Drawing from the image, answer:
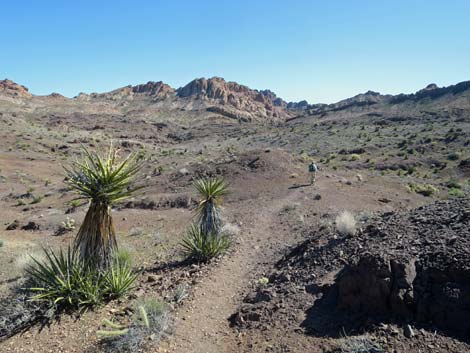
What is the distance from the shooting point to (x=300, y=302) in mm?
6473

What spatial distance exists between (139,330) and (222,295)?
234cm

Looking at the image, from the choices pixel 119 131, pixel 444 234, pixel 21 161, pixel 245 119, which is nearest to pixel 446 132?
pixel 444 234

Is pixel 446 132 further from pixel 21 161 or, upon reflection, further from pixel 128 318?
pixel 21 161

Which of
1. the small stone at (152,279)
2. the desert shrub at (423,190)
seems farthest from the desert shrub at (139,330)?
the desert shrub at (423,190)

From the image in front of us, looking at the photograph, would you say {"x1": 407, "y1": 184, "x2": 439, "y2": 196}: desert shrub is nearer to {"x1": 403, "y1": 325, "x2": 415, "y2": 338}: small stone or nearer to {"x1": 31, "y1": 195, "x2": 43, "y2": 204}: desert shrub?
{"x1": 403, "y1": 325, "x2": 415, "y2": 338}: small stone

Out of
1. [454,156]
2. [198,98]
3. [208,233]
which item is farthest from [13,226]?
[198,98]

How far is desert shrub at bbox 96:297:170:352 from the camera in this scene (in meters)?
5.50

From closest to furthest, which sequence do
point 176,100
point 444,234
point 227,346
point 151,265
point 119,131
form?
point 227,346, point 444,234, point 151,265, point 119,131, point 176,100

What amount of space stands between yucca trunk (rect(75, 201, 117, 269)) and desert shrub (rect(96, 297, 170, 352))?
1.37 m

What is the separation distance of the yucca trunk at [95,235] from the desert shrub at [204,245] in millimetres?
3008

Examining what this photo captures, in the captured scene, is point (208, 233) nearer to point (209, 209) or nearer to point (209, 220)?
point (209, 220)

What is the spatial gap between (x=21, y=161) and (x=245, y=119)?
236 ft

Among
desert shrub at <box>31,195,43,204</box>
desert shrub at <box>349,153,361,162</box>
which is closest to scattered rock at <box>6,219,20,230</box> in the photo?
desert shrub at <box>31,195,43,204</box>

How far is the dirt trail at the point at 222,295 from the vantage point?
5.88 meters
